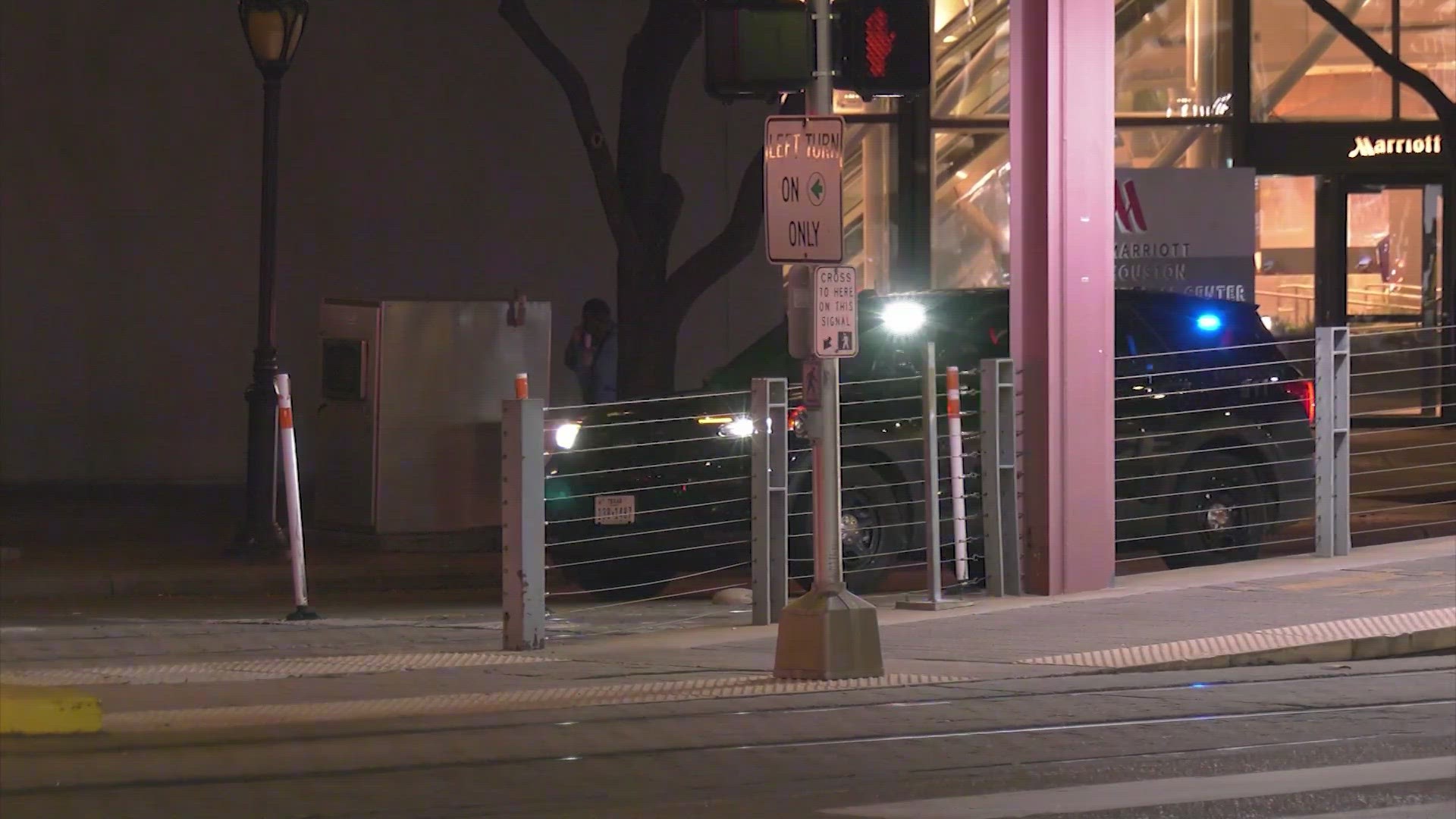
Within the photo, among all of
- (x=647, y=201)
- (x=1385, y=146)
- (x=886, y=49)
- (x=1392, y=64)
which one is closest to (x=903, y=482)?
(x=886, y=49)

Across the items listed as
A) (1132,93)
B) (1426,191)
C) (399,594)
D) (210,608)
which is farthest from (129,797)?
(1426,191)

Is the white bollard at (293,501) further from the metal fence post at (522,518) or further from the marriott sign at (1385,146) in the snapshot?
the marriott sign at (1385,146)

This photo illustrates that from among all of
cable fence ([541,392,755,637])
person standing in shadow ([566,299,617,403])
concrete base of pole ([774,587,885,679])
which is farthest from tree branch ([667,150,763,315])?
concrete base of pole ([774,587,885,679])

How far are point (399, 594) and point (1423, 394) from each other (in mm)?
13678

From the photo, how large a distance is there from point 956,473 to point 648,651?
246cm

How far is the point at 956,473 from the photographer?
38.8ft

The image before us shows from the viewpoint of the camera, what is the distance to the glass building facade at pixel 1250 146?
22469 millimetres

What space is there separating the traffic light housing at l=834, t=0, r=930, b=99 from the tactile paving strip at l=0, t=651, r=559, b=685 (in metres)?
3.30

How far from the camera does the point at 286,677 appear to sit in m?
9.44

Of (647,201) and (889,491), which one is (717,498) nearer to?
(889,491)

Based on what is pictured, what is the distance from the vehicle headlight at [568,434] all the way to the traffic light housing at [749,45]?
3.97 m

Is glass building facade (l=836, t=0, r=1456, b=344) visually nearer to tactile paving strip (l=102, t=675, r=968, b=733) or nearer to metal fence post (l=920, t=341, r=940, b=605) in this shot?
metal fence post (l=920, t=341, r=940, b=605)

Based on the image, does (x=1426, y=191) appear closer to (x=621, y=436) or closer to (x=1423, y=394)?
(x=1423, y=394)

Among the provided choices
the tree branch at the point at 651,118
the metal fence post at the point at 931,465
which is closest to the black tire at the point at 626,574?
the metal fence post at the point at 931,465
